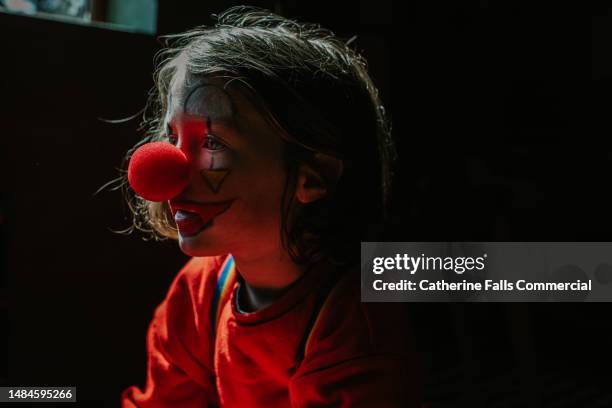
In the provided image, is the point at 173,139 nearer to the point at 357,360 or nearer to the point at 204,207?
the point at 204,207

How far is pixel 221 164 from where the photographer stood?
557mm

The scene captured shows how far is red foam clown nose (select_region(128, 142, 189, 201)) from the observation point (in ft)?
1.68

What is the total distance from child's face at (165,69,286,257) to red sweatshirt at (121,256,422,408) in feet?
0.37

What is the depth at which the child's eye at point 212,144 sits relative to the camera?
1.83 ft

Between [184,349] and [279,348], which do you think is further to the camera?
[184,349]

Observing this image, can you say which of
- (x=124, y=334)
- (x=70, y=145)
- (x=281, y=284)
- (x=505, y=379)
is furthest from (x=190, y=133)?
(x=505, y=379)

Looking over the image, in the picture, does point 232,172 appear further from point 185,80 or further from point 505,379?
point 505,379

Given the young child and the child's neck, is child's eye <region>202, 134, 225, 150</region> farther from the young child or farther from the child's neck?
the child's neck

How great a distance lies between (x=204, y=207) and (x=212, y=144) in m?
0.06

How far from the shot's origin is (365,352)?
58 centimetres

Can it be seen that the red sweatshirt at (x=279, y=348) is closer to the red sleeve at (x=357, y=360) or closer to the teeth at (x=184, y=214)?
the red sleeve at (x=357, y=360)

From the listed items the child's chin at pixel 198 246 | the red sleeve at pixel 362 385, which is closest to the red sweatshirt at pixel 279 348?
the red sleeve at pixel 362 385

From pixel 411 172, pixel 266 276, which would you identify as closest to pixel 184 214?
pixel 266 276

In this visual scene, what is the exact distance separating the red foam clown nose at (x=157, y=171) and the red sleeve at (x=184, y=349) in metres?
0.23
